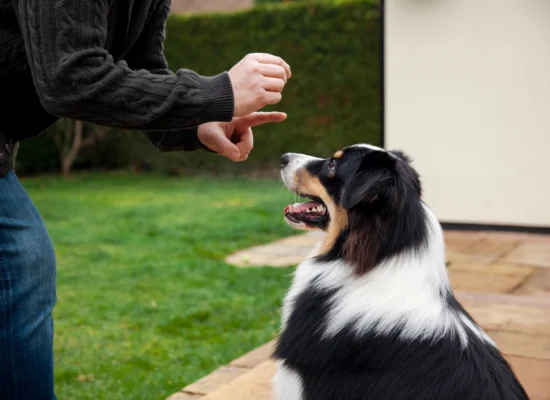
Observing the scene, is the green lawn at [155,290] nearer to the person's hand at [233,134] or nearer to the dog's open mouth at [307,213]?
the dog's open mouth at [307,213]

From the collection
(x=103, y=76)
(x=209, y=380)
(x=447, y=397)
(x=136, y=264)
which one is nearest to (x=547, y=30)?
(x=136, y=264)

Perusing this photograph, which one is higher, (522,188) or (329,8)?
(329,8)

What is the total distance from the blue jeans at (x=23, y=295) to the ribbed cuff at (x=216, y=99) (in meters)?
0.59

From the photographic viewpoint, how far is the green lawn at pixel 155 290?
364 centimetres

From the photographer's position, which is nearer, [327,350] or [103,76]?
[103,76]

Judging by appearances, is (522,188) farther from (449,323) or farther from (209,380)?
(449,323)

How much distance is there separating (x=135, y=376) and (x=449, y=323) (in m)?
1.96

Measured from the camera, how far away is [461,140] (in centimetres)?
702

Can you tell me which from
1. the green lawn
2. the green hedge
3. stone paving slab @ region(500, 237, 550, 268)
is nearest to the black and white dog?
the green lawn

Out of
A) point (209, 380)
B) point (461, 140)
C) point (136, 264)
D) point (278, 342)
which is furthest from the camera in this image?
point (461, 140)

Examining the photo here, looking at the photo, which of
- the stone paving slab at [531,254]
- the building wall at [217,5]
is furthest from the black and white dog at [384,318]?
the building wall at [217,5]

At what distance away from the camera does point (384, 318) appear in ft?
6.88

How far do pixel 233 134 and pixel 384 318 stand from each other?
0.76 m

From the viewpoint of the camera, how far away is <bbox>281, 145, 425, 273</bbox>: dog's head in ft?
6.98
